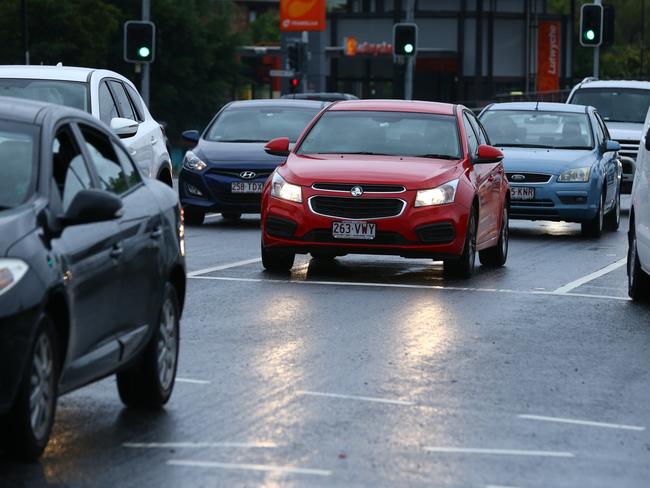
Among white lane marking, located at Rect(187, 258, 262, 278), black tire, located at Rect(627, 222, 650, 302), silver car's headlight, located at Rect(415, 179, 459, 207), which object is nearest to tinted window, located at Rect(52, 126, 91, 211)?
black tire, located at Rect(627, 222, 650, 302)

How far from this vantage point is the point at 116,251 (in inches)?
321

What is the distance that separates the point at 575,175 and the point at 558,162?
0.30 m

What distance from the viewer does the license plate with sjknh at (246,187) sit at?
76.9ft

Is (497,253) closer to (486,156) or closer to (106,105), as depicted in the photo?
(486,156)

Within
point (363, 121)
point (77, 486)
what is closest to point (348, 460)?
point (77, 486)

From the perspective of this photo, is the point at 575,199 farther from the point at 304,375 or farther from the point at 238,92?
the point at 238,92

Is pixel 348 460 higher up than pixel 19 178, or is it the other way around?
pixel 19 178

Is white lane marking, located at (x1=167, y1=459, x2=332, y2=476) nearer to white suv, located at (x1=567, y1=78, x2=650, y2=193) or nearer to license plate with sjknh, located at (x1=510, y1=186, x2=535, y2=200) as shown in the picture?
license plate with sjknh, located at (x1=510, y1=186, x2=535, y2=200)

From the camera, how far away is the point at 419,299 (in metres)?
14.8

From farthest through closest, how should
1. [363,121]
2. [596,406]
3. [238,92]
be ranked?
[238,92]
[363,121]
[596,406]

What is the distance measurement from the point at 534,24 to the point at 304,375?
73.5 m

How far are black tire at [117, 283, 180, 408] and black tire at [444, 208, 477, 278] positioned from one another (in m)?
7.65

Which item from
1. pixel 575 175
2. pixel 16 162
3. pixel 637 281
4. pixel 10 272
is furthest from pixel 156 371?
pixel 575 175

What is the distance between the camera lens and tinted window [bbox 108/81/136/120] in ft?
59.5
